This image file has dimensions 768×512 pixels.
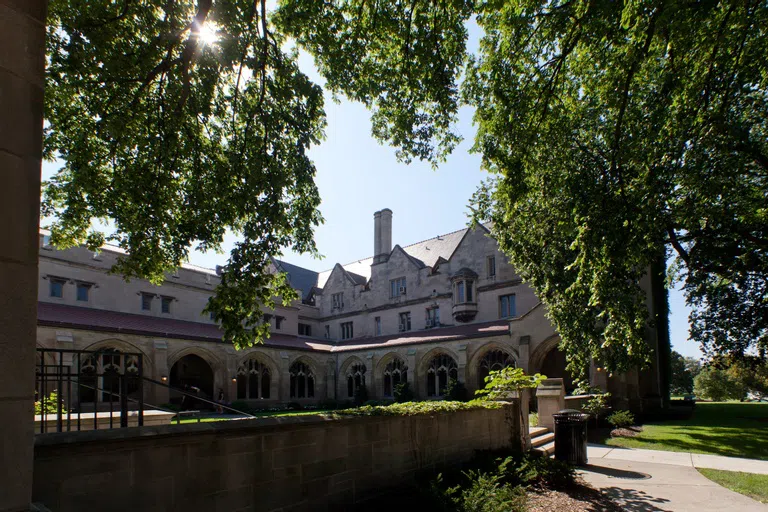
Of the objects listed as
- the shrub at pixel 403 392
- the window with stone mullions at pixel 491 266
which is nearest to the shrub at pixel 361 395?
the shrub at pixel 403 392

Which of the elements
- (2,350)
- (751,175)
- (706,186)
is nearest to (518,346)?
(751,175)

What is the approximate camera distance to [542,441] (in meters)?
12.3

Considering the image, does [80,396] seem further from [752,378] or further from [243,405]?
[752,378]

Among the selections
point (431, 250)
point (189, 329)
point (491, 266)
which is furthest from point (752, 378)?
point (189, 329)

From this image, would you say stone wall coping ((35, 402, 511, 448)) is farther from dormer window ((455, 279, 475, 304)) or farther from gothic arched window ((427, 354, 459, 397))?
dormer window ((455, 279, 475, 304))

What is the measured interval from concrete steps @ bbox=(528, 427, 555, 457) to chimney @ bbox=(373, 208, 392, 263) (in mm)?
25661

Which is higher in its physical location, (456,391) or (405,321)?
(405,321)

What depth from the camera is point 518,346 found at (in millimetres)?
24547

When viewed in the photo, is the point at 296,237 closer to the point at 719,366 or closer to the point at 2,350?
the point at 2,350

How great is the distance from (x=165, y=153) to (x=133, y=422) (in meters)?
5.07

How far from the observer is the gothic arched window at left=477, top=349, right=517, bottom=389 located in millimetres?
26000

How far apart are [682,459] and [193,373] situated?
2740 cm

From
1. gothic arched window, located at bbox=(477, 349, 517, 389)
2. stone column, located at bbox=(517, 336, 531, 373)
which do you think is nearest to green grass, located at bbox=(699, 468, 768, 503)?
stone column, located at bbox=(517, 336, 531, 373)

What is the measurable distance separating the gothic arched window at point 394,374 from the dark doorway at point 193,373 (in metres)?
11.1
